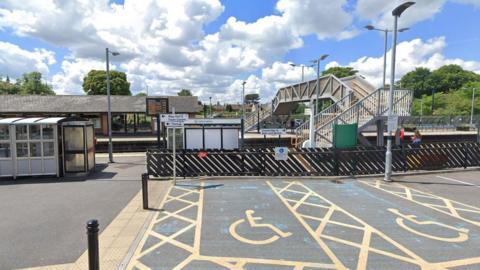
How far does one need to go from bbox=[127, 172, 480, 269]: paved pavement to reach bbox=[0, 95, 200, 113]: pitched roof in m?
23.1

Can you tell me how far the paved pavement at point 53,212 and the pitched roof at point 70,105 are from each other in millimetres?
19254

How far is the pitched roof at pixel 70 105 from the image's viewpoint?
89.4 feet

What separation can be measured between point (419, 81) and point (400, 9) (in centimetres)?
10325

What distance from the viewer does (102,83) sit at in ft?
187

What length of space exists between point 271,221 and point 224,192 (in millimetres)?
2769

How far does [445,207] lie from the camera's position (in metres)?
7.28

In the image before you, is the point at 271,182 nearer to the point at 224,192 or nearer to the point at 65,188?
the point at 224,192

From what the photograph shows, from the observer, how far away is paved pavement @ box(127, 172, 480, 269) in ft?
14.7

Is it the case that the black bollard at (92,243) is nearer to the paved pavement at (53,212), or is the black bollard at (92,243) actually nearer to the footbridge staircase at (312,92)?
the paved pavement at (53,212)

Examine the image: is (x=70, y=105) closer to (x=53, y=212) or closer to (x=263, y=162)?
(x=53, y=212)

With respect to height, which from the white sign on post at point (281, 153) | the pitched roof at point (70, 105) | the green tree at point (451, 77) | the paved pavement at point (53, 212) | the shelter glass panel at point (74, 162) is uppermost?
the green tree at point (451, 77)

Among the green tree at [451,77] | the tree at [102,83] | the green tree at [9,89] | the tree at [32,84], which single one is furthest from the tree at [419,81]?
the green tree at [9,89]

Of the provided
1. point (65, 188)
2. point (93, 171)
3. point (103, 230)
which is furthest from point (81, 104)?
point (103, 230)

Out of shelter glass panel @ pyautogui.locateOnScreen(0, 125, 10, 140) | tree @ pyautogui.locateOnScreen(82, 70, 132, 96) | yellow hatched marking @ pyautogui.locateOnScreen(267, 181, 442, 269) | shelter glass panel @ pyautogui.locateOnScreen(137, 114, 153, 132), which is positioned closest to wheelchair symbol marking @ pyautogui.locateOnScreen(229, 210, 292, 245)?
yellow hatched marking @ pyautogui.locateOnScreen(267, 181, 442, 269)
